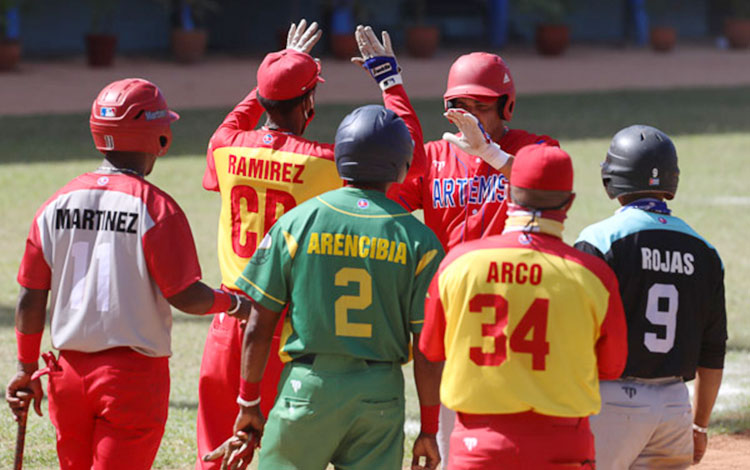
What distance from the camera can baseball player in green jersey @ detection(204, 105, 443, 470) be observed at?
424 centimetres

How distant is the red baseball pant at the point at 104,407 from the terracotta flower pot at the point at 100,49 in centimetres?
2374

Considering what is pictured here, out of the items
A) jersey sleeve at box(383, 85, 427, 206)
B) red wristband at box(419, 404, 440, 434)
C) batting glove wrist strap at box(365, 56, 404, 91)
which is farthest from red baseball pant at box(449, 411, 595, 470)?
batting glove wrist strap at box(365, 56, 404, 91)

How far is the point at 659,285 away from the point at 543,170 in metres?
0.92

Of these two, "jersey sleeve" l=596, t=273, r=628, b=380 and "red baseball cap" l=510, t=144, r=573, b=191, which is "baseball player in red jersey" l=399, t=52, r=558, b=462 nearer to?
"red baseball cap" l=510, t=144, r=573, b=191

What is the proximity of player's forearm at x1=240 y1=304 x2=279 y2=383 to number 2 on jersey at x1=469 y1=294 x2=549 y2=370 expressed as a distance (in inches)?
32.5

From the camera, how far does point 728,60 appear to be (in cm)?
3322

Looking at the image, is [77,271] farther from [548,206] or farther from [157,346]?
[548,206]

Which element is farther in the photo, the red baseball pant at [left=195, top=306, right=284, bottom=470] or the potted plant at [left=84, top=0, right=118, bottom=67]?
the potted plant at [left=84, top=0, right=118, bottom=67]

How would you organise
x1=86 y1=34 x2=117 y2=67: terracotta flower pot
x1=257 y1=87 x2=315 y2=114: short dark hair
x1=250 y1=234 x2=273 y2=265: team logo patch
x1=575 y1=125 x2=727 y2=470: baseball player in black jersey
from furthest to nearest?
x1=86 y1=34 x2=117 y2=67: terracotta flower pot → x1=257 y1=87 x2=315 y2=114: short dark hair → x1=575 y1=125 x2=727 y2=470: baseball player in black jersey → x1=250 y1=234 x2=273 y2=265: team logo patch

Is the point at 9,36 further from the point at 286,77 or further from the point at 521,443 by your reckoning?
the point at 521,443

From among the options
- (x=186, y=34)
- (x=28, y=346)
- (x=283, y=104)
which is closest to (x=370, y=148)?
(x=283, y=104)

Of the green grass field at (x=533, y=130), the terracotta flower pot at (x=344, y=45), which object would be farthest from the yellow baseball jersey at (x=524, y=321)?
the terracotta flower pot at (x=344, y=45)

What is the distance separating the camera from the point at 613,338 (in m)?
4.04

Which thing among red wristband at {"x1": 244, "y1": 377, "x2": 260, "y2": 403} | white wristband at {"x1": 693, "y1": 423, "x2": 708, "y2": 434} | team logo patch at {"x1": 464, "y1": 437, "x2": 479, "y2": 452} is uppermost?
team logo patch at {"x1": 464, "y1": 437, "x2": 479, "y2": 452}
